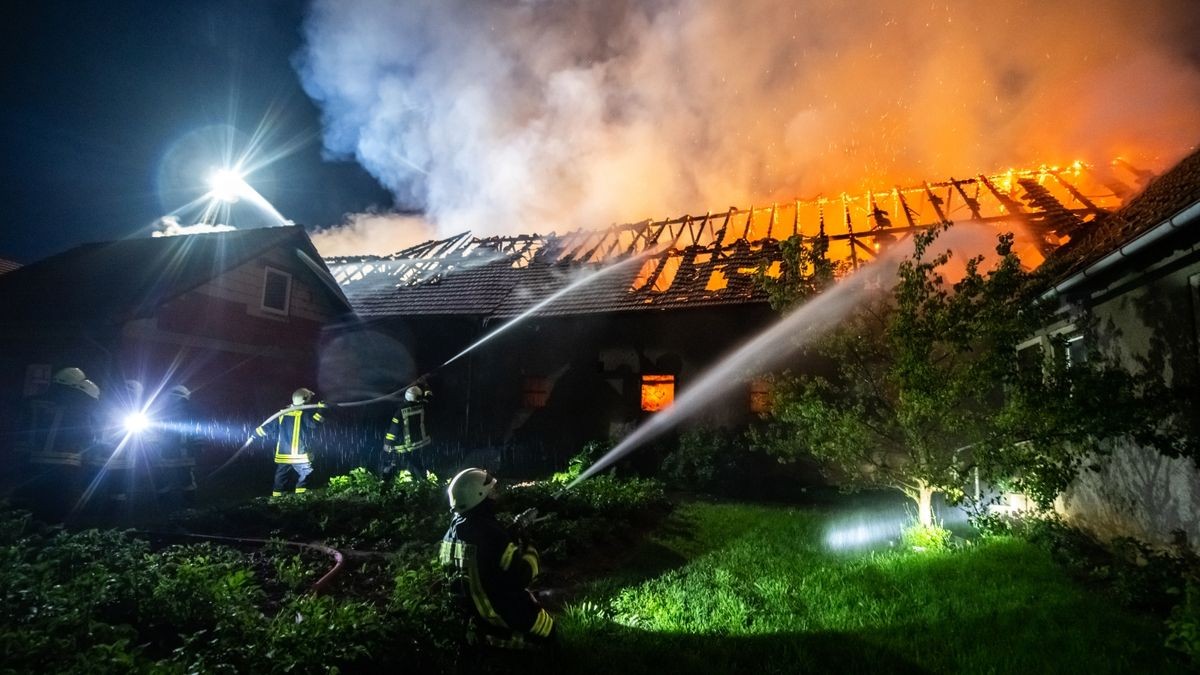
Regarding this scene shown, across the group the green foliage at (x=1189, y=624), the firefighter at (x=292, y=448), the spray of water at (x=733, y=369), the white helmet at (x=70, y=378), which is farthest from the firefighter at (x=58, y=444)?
the green foliage at (x=1189, y=624)

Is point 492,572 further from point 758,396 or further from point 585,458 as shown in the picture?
point 758,396

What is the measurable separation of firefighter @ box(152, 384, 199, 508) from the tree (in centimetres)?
891

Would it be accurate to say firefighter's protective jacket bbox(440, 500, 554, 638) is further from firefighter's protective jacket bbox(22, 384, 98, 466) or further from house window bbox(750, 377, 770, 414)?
house window bbox(750, 377, 770, 414)

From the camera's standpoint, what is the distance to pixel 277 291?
52.9 feet

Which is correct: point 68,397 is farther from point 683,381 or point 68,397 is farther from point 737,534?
point 683,381

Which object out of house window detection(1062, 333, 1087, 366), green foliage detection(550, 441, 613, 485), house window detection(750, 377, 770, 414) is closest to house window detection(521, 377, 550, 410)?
green foliage detection(550, 441, 613, 485)

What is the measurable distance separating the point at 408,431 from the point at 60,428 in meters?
4.86

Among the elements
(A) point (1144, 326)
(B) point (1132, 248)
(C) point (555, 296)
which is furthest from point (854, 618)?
(C) point (555, 296)

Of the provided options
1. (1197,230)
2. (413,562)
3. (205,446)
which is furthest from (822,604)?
(205,446)

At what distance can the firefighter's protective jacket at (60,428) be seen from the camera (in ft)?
26.8

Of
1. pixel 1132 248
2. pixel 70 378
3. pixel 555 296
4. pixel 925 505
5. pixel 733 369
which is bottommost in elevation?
pixel 925 505

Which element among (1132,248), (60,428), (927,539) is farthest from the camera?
(60,428)

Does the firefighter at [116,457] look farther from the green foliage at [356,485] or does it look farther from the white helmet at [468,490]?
the white helmet at [468,490]

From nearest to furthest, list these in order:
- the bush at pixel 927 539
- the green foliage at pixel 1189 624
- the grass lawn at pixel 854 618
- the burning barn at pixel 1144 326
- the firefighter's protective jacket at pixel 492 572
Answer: the green foliage at pixel 1189 624, the firefighter's protective jacket at pixel 492 572, the grass lawn at pixel 854 618, the burning barn at pixel 1144 326, the bush at pixel 927 539
